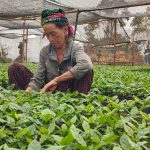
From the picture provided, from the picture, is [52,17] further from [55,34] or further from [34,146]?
[34,146]

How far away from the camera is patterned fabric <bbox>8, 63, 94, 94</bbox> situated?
3357mm

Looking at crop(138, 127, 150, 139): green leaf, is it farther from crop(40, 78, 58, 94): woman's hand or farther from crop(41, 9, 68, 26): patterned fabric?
crop(41, 9, 68, 26): patterned fabric

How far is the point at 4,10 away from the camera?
20.8ft

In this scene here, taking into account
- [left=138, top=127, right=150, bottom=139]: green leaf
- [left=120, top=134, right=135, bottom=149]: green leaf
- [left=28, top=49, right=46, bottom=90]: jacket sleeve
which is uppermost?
[left=28, top=49, right=46, bottom=90]: jacket sleeve

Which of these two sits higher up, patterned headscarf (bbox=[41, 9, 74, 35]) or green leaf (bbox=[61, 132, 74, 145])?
patterned headscarf (bbox=[41, 9, 74, 35])

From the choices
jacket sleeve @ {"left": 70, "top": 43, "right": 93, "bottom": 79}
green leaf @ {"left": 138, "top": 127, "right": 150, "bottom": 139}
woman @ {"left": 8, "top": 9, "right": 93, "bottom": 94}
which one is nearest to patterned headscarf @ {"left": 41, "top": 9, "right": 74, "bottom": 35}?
woman @ {"left": 8, "top": 9, "right": 93, "bottom": 94}

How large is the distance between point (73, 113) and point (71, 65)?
63.4 inches

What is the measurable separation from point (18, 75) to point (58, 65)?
0.45m

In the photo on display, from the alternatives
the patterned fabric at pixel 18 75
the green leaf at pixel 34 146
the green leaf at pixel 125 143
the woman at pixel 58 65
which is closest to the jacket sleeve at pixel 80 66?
the woman at pixel 58 65

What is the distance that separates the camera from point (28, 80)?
3705 mm

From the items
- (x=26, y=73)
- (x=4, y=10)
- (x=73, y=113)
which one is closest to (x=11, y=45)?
(x=4, y=10)

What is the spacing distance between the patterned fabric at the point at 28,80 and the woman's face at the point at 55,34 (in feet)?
1.30

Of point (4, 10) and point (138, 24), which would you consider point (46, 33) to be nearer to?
point (4, 10)

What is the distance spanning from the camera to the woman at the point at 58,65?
325 centimetres
